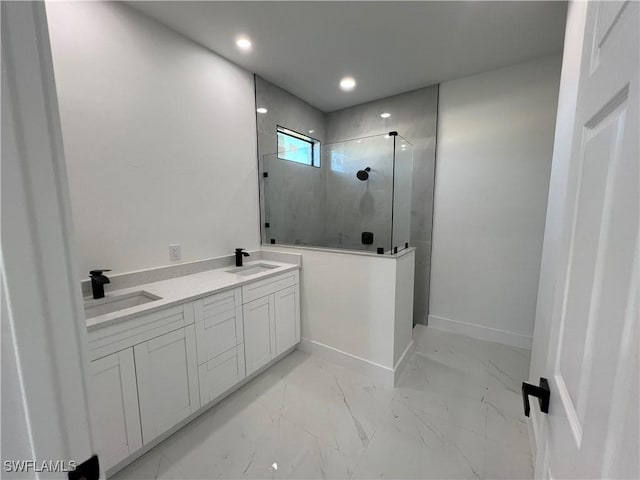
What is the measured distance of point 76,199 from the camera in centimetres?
158

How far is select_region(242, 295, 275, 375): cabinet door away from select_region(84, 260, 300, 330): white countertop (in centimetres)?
22

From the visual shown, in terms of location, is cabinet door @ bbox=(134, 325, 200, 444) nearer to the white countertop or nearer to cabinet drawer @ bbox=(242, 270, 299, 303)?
the white countertop

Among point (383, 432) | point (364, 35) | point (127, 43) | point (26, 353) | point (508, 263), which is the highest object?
point (364, 35)

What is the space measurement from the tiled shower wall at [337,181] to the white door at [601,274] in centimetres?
203

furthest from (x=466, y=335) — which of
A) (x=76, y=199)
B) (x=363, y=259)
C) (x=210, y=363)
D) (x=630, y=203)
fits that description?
(x=76, y=199)

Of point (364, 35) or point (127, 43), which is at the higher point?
point (364, 35)

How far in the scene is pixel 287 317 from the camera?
2.42 metres

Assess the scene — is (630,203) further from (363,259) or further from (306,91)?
(306,91)

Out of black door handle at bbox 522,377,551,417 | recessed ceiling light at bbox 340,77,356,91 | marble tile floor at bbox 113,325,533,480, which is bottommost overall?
marble tile floor at bbox 113,325,533,480

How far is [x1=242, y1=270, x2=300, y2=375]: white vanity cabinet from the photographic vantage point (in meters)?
2.03

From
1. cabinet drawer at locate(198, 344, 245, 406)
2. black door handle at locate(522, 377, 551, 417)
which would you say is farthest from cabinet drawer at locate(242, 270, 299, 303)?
black door handle at locate(522, 377, 551, 417)

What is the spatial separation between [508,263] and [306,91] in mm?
2863

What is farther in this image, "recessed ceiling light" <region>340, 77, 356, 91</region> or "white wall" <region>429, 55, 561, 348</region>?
"recessed ceiling light" <region>340, 77, 356, 91</region>

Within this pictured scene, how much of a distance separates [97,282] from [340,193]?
2.31 m
